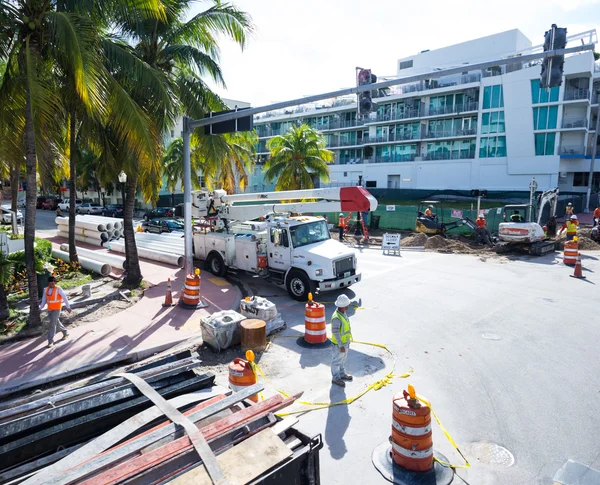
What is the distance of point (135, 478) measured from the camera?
149 inches

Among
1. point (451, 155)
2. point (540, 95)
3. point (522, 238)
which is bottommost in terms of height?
point (522, 238)

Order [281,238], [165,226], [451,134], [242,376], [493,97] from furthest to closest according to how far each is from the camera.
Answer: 1. [451,134]
2. [493,97]
3. [165,226]
4. [281,238]
5. [242,376]

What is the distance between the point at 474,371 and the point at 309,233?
23.4 feet

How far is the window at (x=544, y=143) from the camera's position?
4734cm

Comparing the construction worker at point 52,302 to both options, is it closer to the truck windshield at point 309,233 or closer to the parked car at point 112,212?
the truck windshield at point 309,233

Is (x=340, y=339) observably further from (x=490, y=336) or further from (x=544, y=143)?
(x=544, y=143)

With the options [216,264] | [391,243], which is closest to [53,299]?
[216,264]

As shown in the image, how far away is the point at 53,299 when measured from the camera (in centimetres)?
934

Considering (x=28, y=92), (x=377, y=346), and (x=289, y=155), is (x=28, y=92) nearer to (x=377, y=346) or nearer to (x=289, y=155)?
(x=377, y=346)

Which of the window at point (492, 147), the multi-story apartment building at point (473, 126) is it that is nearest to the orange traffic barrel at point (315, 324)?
the multi-story apartment building at point (473, 126)

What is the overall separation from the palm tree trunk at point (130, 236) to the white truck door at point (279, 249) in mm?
4505

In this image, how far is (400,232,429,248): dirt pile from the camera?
2394 cm

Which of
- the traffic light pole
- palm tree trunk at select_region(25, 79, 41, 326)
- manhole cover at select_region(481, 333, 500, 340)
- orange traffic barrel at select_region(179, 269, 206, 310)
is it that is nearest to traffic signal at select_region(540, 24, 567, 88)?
the traffic light pole

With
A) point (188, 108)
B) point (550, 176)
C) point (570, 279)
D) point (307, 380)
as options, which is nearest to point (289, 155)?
point (188, 108)
